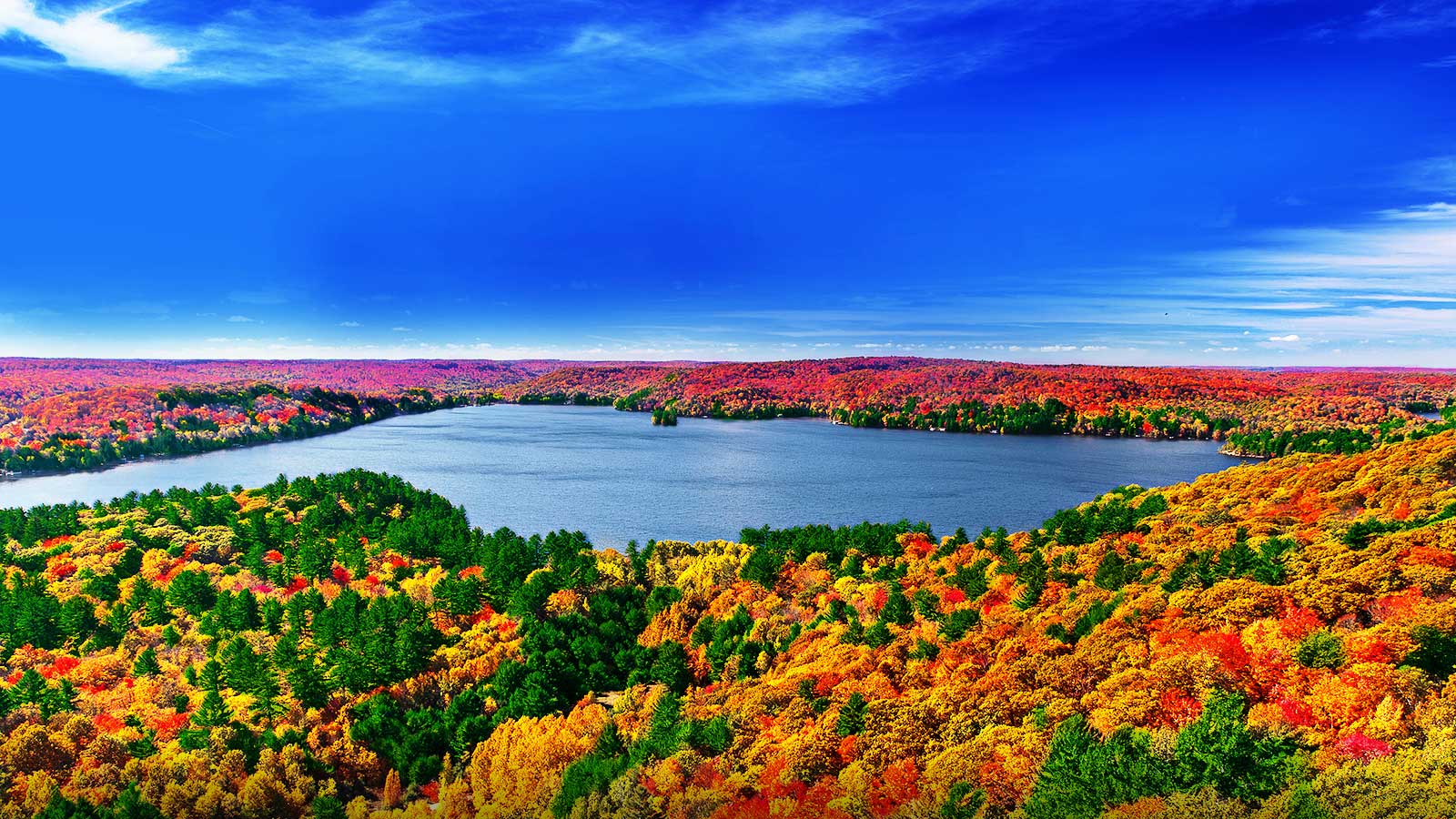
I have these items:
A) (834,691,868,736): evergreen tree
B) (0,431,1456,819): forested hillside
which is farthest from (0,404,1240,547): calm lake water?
(834,691,868,736): evergreen tree

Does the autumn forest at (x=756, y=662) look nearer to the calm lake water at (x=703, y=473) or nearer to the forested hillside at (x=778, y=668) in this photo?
the forested hillside at (x=778, y=668)

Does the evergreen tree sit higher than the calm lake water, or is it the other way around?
the evergreen tree

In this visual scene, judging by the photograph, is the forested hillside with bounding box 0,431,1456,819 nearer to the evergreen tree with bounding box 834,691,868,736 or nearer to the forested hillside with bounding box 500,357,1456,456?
the evergreen tree with bounding box 834,691,868,736

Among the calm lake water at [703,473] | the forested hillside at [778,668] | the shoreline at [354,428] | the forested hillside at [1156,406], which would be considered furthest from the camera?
the forested hillside at [1156,406]

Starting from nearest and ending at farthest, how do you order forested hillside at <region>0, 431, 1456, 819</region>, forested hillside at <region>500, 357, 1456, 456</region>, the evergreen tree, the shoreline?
forested hillside at <region>0, 431, 1456, 819</region> < the evergreen tree < the shoreline < forested hillside at <region>500, 357, 1456, 456</region>

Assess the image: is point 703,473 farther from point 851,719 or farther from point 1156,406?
point 1156,406

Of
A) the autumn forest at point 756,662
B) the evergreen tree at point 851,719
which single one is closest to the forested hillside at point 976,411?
the autumn forest at point 756,662
